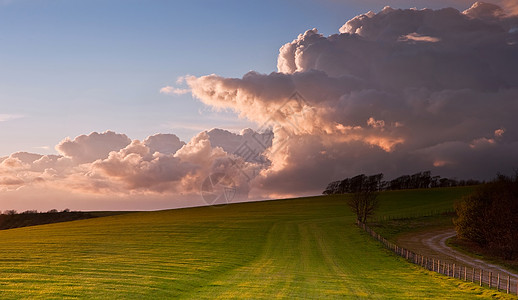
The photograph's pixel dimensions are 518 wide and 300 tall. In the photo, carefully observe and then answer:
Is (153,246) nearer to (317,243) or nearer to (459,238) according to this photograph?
(317,243)

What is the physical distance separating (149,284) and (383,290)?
18.4m

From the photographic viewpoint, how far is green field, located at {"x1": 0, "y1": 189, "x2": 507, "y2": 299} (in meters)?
32.7

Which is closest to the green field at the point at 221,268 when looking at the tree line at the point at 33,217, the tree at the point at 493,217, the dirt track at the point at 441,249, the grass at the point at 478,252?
the dirt track at the point at 441,249

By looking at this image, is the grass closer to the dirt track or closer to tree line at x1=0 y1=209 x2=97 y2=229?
the dirt track

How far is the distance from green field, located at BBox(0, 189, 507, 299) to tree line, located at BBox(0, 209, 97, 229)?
2993 inches

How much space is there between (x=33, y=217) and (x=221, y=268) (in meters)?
140

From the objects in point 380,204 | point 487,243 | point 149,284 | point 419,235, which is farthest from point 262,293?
point 380,204

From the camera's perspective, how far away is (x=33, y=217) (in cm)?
16200

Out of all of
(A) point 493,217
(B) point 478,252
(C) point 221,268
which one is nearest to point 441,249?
(B) point 478,252

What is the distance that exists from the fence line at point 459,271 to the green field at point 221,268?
2364 millimetres

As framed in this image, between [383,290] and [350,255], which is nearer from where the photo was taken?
[383,290]

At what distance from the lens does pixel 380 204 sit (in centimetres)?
14812

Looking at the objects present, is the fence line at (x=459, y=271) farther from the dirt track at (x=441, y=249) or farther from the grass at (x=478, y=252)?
the grass at (x=478, y=252)

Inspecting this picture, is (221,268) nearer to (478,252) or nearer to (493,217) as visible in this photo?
(478,252)
